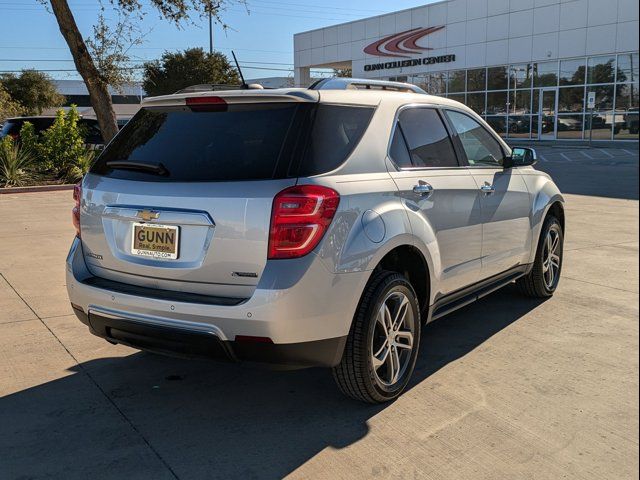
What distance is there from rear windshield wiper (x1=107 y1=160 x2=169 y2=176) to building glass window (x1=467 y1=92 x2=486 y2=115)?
33.3 metres

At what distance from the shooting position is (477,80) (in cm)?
3488

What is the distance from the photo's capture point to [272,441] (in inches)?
129

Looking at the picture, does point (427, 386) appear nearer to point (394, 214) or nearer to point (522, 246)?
point (394, 214)

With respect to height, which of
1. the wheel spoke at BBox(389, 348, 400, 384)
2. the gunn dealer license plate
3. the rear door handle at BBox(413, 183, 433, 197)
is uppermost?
the rear door handle at BBox(413, 183, 433, 197)

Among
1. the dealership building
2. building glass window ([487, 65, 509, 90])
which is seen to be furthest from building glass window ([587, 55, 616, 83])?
building glass window ([487, 65, 509, 90])

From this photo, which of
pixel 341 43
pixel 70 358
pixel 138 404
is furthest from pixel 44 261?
pixel 341 43

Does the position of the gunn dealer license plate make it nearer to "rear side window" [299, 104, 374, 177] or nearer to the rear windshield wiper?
the rear windshield wiper

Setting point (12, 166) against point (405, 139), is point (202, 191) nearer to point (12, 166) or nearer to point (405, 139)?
point (405, 139)

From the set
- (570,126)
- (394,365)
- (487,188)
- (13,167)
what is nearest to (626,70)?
(570,126)

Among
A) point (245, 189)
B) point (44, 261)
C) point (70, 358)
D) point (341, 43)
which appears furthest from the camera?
point (341, 43)

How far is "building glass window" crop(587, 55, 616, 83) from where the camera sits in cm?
2862

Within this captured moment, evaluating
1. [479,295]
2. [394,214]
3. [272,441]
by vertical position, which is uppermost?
[394,214]

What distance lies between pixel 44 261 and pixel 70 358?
10.5ft

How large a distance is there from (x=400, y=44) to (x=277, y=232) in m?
38.6
